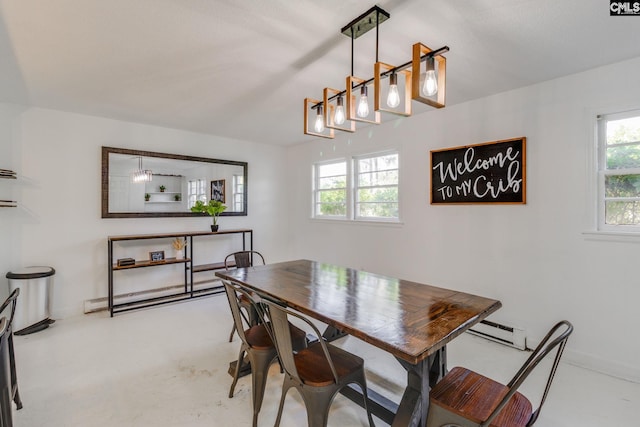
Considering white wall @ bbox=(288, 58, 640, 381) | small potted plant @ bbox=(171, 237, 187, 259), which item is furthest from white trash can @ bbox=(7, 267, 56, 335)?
white wall @ bbox=(288, 58, 640, 381)

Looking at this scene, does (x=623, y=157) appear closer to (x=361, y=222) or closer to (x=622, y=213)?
(x=622, y=213)

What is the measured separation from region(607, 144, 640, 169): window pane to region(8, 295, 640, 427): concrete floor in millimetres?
1670

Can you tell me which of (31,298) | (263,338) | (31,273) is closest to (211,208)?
(31,273)

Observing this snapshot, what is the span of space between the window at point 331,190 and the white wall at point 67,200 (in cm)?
215

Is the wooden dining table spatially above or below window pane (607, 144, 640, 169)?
below

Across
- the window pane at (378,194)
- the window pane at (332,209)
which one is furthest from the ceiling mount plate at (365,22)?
the window pane at (332,209)

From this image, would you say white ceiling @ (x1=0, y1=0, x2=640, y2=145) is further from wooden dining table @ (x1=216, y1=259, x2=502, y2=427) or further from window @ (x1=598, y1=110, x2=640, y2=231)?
wooden dining table @ (x1=216, y1=259, x2=502, y2=427)

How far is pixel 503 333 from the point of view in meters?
2.91

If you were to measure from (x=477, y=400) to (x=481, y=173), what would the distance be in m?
2.32

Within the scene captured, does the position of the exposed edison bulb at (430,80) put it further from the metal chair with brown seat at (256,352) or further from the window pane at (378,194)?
the window pane at (378,194)

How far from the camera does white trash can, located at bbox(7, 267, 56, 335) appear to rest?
10.1 feet

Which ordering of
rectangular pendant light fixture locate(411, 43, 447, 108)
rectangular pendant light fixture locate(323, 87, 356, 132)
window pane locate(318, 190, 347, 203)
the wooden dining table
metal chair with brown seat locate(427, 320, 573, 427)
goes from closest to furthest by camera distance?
metal chair with brown seat locate(427, 320, 573, 427)
the wooden dining table
rectangular pendant light fixture locate(411, 43, 447, 108)
rectangular pendant light fixture locate(323, 87, 356, 132)
window pane locate(318, 190, 347, 203)

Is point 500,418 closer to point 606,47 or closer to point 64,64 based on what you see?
point 606,47

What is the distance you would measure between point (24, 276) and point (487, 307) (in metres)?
4.14
